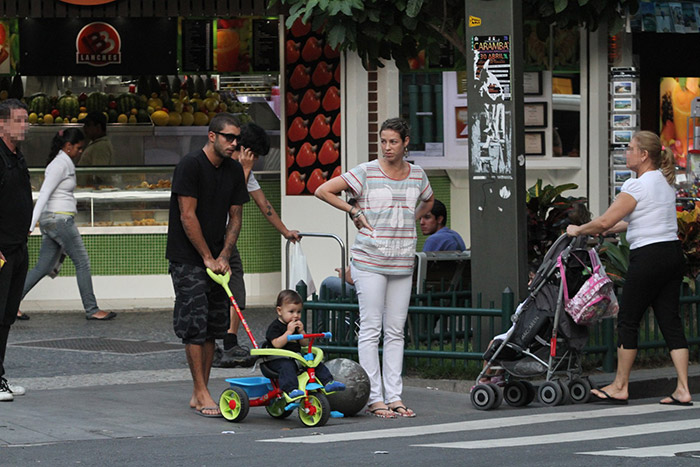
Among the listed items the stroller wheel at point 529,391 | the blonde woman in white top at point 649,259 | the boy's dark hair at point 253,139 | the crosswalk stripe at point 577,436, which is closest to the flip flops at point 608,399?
the blonde woman in white top at point 649,259

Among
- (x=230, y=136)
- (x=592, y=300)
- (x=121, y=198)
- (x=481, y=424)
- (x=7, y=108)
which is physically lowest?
(x=481, y=424)

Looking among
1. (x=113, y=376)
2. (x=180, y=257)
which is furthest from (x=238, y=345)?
(x=180, y=257)

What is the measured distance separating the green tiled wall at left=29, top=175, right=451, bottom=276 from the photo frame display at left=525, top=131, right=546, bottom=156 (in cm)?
92

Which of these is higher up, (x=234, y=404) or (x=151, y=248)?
(x=151, y=248)

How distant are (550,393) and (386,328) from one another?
1155 millimetres

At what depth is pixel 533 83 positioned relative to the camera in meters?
14.9

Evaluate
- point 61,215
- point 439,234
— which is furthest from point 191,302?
point 61,215

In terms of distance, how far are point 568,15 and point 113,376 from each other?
4.53 meters

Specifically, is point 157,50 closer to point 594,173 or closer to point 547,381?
point 594,173

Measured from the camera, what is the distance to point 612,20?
11.4 metres

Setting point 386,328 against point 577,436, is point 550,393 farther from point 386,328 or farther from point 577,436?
point 577,436

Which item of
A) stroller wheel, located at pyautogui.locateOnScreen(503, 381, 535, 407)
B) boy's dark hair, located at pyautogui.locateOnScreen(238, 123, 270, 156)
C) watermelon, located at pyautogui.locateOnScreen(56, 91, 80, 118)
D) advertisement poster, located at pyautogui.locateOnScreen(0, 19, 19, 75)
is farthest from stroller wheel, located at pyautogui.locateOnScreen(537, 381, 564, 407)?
advertisement poster, located at pyautogui.locateOnScreen(0, 19, 19, 75)

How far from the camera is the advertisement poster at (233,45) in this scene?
15.0 metres

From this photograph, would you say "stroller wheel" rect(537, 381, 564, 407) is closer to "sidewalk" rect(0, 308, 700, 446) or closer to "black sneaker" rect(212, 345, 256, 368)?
"sidewalk" rect(0, 308, 700, 446)
